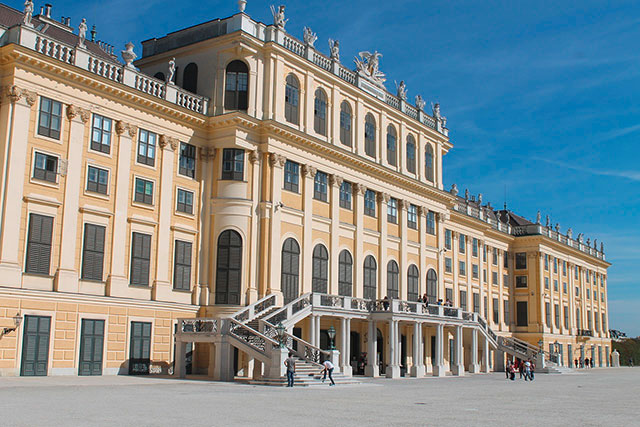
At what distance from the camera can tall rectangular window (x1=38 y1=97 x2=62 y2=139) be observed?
32.4m

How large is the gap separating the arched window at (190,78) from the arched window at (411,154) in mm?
18650

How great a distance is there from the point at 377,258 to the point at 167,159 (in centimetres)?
1730

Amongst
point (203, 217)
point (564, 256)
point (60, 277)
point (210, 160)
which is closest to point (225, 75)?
point (210, 160)

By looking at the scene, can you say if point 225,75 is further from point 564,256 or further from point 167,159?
point 564,256

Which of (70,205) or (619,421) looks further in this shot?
(70,205)

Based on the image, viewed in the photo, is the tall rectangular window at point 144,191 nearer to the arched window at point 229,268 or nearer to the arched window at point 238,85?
the arched window at point 229,268

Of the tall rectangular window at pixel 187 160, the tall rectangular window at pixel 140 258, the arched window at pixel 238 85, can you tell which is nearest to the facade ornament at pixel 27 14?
the tall rectangular window at pixel 187 160

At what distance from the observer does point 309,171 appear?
43.6 m

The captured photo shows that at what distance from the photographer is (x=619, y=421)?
60.6ft

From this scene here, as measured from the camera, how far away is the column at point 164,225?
36938 mm

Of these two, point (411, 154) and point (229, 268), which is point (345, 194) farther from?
point (229, 268)

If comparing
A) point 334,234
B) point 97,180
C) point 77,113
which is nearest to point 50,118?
point 77,113

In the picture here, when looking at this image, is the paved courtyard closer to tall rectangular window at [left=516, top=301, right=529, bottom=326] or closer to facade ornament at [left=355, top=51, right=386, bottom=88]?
facade ornament at [left=355, top=51, right=386, bottom=88]

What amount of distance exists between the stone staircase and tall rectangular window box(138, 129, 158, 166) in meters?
12.5
